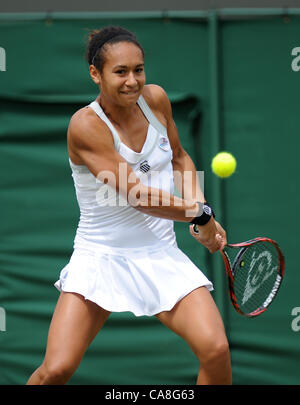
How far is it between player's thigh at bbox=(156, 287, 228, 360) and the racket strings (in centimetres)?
37

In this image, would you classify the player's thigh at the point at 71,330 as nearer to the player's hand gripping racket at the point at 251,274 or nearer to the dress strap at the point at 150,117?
the player's hand gripping racket at the point at 251,274

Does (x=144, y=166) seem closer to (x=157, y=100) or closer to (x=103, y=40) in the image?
(x=157, y=100)

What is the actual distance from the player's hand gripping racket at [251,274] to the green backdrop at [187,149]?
0.89 m

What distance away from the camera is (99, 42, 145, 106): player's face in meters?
3.25

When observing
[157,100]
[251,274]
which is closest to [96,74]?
[157,100]

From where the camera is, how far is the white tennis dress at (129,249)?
11.1 feet

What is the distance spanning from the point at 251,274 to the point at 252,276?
0.02 m

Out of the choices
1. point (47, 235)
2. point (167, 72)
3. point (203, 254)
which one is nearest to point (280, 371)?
point (203, 254)

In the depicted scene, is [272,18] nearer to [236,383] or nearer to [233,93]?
[233,93]

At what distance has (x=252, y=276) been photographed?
3.85m

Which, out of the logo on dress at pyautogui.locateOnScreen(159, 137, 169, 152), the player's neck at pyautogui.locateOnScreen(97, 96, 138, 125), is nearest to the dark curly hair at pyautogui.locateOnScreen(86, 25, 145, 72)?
the player's neck at pyautogui.locateOnScreen(97, 96, 138, 125)

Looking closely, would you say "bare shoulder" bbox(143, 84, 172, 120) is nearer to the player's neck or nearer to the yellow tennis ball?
the player's neck

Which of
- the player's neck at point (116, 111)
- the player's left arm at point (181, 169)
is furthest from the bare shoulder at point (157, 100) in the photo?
the player's neck at point (116, 111)

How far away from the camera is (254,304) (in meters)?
4.05
